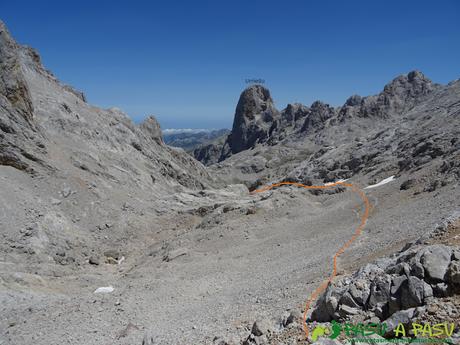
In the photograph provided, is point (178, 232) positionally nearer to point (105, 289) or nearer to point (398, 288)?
point (105, 289)

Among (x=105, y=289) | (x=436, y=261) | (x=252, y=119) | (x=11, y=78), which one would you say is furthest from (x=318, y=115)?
(x=436, y=261)

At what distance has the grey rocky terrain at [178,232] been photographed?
14.2 m

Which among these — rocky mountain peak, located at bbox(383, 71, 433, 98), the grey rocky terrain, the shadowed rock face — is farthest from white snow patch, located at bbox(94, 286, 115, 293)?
the shadowed rock face

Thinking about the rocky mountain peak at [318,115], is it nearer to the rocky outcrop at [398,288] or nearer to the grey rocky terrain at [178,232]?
the grey rocky terrain at [178,232]

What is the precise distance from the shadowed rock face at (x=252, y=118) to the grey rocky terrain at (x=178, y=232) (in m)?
118

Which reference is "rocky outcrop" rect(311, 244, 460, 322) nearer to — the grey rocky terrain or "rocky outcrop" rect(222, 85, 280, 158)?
the grey rocky terrain

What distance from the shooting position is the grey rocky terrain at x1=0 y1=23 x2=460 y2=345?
14.2 metres

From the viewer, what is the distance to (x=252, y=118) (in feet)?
603

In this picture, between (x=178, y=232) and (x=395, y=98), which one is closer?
(x=178, y=232)

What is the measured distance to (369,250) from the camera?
19094 mm

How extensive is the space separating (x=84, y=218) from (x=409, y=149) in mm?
33892

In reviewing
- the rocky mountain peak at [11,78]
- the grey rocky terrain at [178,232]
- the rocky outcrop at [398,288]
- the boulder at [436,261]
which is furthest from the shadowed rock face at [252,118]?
the boulder at [436,261]

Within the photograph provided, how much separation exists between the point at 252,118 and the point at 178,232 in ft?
493

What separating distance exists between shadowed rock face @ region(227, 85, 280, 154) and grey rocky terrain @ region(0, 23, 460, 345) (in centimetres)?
11760
